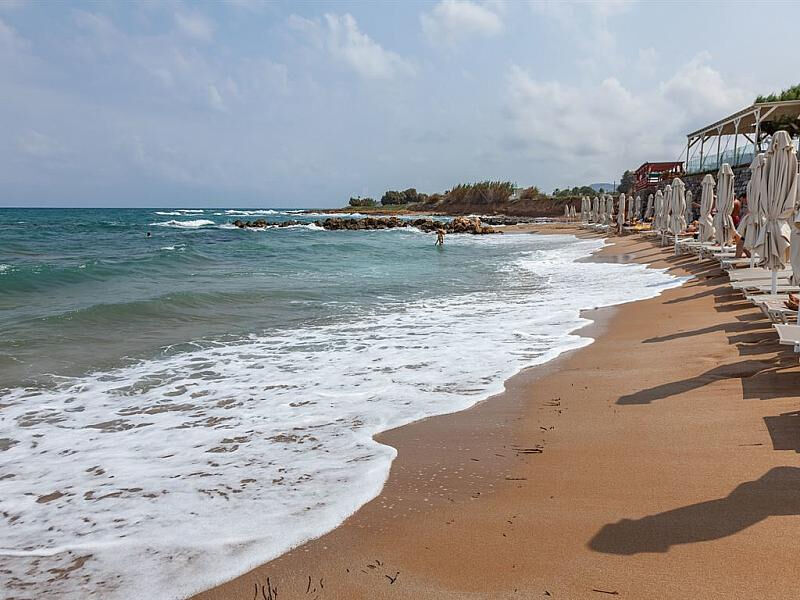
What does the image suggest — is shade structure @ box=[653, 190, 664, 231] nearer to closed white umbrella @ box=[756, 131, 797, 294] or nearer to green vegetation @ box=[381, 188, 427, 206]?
closed white umbrella @ box=[756, 131, 797, 294]

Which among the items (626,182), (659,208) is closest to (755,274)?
(659,208)

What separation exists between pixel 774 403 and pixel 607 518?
2.22m

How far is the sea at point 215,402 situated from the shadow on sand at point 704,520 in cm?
143

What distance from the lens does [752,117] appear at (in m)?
28.8

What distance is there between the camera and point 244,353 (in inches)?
289

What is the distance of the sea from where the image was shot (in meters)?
2.94

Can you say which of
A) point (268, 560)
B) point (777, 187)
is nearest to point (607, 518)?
point (268, 560)

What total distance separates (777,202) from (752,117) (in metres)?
26.2

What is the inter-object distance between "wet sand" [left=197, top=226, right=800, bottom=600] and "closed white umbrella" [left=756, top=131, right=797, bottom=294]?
7.78 feet

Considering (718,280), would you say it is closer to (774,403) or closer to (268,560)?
(774,403)

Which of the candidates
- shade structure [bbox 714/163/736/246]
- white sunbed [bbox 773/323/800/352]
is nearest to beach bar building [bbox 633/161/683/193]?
shade structure [bbox 714/163/736/246]

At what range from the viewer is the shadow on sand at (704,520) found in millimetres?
2594

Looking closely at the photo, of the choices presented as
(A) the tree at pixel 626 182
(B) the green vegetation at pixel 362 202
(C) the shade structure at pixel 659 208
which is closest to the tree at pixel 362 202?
(B) the green vegetation at pixel 362 202

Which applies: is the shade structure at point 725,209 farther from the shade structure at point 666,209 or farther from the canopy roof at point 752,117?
the canopy roof at point 752,117
